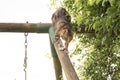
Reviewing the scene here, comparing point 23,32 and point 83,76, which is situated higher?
point 23,32

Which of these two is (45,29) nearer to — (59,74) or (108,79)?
(59,74)

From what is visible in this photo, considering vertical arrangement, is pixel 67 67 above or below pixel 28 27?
below

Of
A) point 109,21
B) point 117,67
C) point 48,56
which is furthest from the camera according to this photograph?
point 48,56

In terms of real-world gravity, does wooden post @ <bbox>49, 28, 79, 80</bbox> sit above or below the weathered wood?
below

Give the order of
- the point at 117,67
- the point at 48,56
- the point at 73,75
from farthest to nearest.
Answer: the point at 48,56, the point at 117,67, the point at 73,75

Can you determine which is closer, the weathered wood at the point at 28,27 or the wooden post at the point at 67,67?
the wooden post at the point at 67,67

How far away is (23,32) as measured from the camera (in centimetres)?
433

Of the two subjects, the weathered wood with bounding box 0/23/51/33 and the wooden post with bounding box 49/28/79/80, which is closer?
the wooden post with bounding box 49/28/79/80

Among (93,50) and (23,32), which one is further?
(93,50)

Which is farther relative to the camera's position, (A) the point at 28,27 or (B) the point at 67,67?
(A) the point at 28,27

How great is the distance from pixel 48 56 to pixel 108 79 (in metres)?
1.65

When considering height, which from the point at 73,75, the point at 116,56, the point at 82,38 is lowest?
the point at 73,75

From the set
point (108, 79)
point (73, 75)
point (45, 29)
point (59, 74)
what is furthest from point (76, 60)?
point (73, 75)

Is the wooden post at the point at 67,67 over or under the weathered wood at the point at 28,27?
under
